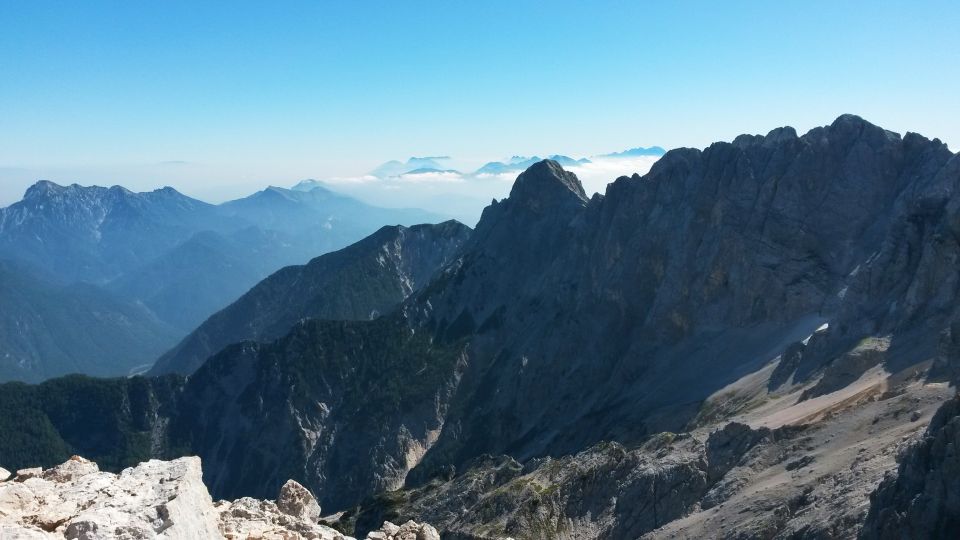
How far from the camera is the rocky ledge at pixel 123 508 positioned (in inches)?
939

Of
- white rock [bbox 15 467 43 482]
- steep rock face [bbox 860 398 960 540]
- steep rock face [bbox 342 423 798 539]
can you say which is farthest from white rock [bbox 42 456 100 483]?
steep rock face [bbox 342 423 798 539]

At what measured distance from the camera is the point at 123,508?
25047mm

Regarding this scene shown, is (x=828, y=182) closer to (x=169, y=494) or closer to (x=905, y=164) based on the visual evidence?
(x=905, y=164)

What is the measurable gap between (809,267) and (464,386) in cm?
8563

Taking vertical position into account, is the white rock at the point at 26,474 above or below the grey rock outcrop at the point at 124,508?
below

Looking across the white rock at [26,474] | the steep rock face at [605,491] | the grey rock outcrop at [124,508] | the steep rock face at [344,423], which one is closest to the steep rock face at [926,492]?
the steep rock face at [605,491]

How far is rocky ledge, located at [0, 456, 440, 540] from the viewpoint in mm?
23844

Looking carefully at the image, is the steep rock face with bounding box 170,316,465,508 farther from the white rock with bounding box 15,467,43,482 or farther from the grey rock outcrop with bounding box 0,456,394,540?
the grey rock outcrop with bounding box 0,456,394,540

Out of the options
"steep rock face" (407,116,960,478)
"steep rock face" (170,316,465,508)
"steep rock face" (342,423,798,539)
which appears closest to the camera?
"steep rock face" (342,423,798,539)

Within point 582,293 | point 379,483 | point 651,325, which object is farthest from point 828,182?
point 379,483

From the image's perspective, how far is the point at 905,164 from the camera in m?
120

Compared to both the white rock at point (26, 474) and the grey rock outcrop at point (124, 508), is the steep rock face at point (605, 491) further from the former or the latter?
the white rock at point (26, 474)

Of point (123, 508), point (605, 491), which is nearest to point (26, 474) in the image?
point (123, 508)

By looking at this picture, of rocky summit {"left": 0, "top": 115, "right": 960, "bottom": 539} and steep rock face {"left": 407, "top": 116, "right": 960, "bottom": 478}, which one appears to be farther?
steep rock face {"left": 407, "top": 116, "right": 960, "bottom": 478}
